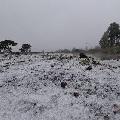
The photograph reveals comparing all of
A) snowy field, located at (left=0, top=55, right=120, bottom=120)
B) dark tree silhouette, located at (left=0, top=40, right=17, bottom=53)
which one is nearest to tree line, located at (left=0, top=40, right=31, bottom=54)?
dark tree silhouette, located at (left=0, top=40, right=17, bottom=53)

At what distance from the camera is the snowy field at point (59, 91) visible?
18.2 metres

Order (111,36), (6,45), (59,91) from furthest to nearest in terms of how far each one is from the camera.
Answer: (111,36), (6,45), (59,91)

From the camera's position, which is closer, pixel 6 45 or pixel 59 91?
pixel 59 91

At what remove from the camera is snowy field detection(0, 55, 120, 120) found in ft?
59.6

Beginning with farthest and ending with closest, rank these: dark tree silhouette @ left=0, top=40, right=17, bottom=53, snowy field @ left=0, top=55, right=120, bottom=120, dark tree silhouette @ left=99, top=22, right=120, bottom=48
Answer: dark tree silhouette @ left=99, top=22, right=120, bottom=48, dark tree silhouette @ left=0, top=40, right=17, bottom=53, snowy field @ left=0, top=55, right=120, bottom=120

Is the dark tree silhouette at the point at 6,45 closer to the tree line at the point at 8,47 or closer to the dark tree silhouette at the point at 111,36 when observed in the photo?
the tree line at the point at 8,47

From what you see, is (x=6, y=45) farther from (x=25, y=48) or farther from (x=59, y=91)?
(x=59, y=91)

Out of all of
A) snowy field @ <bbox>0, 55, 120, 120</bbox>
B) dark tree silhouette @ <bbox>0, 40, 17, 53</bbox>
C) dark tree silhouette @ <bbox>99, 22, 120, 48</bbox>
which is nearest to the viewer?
snowy field @ <bbox>0, 55, 120, 120</bbox>

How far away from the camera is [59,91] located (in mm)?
20672

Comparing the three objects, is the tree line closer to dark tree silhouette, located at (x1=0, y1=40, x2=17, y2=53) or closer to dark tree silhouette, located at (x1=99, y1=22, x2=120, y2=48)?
dark tree silhouette, located at (x1=0, y1=40, x2=17, y2=53)

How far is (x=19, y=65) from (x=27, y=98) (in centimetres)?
659

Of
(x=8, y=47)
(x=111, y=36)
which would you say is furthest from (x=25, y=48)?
(x=111, y=36)

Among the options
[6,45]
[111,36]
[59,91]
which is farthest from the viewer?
[111,36]

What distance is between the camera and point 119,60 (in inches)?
1134
